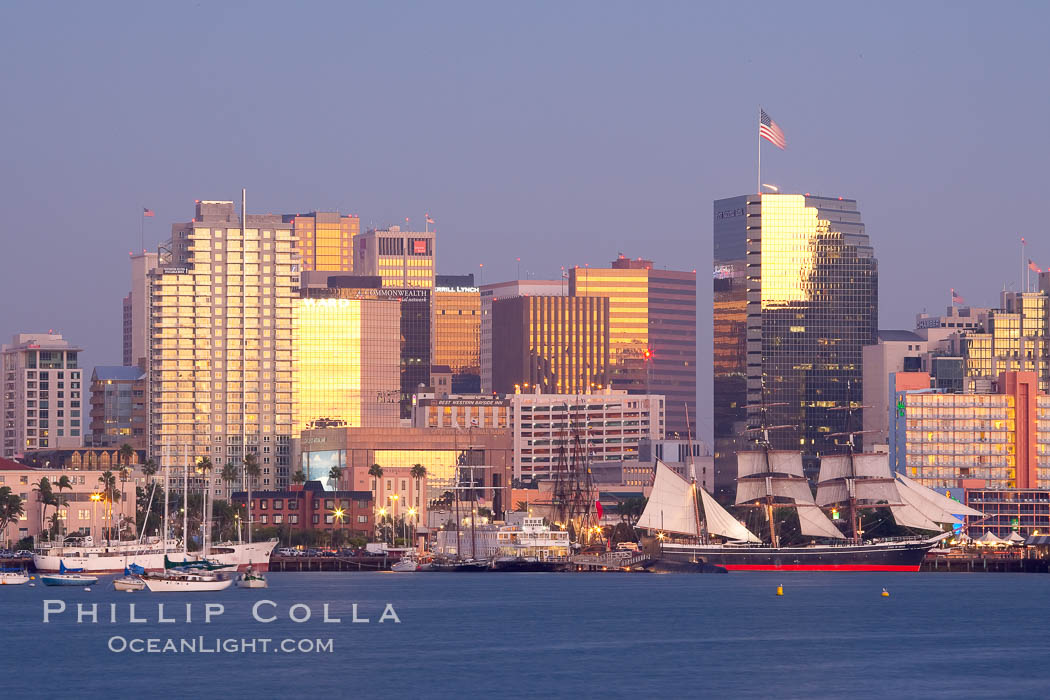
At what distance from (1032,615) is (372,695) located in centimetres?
8447

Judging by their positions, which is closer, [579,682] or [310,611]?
[579,682]

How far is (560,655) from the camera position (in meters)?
147

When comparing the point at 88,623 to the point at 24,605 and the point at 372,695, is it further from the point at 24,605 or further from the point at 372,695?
the point at 372,695

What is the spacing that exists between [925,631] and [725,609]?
27.6m

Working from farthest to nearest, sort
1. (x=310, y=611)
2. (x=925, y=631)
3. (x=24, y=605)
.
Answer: (x=24, y=605) → (x=310, y=611) → (x=925, y=631)

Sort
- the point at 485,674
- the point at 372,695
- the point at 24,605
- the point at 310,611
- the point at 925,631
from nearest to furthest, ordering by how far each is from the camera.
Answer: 1. the point at 372,695
2. the point at 485,674
3. the point at 925,631
4. the point at 310,611
5. the point at 24,605

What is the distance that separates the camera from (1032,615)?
189375 mm

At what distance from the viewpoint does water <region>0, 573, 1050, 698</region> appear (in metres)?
129

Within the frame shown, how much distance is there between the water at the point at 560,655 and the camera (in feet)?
422

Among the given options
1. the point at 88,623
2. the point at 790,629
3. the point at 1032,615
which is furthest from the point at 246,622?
the point at 1032,615

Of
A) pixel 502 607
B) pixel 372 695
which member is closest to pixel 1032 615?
pixel 502 607

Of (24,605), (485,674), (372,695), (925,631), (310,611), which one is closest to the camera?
(372,695)

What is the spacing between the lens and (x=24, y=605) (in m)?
199

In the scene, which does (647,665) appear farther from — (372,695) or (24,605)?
(24,605)
